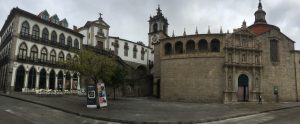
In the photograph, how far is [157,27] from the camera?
76.9 metres

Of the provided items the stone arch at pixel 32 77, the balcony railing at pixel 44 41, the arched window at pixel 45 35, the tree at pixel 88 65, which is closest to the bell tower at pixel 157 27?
the balcony railing at pixel 44 41

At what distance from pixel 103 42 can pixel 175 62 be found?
21352mm

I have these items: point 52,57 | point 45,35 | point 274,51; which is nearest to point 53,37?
point 45,35

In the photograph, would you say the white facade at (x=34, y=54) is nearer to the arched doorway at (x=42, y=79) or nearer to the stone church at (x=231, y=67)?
the arched doorway at (x=42, y=79)

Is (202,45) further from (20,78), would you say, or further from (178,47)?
(20,78)

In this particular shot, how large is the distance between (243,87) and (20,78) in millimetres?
33387

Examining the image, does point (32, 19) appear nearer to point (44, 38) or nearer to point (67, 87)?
point (44, 38)

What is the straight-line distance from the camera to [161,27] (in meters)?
75.9

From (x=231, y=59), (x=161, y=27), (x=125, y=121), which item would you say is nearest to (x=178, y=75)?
(x=231, y=59)

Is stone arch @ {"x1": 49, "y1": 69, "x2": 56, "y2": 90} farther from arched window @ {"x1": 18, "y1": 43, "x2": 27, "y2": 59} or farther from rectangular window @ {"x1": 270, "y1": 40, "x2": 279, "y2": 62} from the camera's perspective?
rectangular window @ {"x1": 270, "y1": 40, "x2": 279, "y2": 62}

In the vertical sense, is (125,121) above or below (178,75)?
below

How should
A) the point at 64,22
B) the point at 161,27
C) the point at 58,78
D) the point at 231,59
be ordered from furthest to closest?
1. the point at 161,27
2. the point at 64,22
3. the point at 58,78
4. the point at 231,59

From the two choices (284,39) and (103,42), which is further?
(103,42)

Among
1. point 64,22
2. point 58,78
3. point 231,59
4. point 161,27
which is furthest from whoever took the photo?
point 161,27
